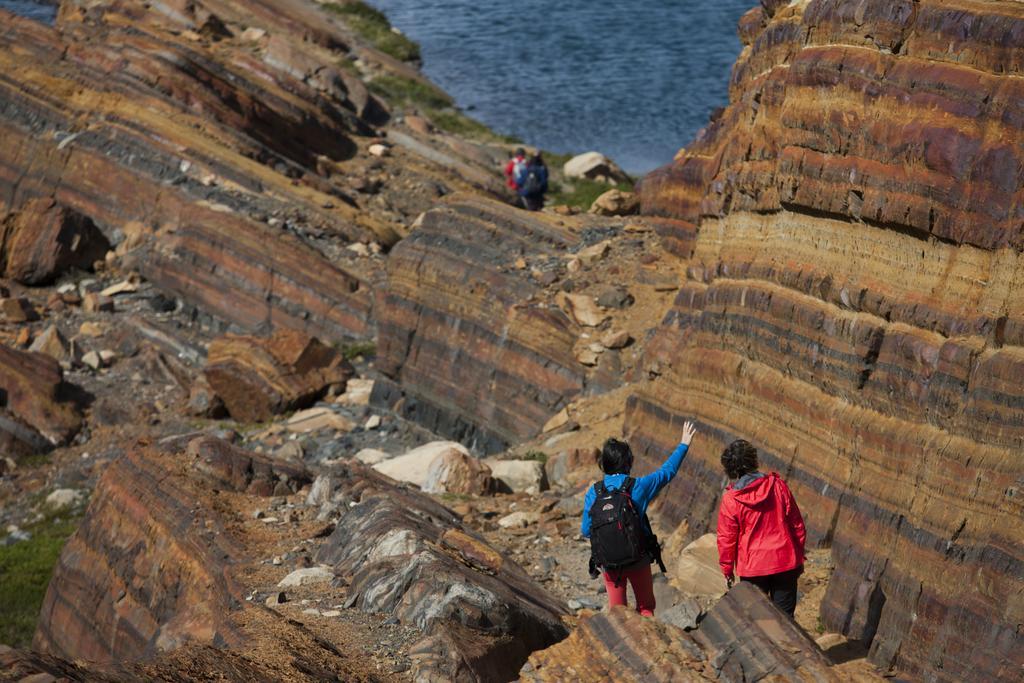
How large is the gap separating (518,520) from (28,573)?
22.2 feet

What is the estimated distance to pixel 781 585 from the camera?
27.9ft

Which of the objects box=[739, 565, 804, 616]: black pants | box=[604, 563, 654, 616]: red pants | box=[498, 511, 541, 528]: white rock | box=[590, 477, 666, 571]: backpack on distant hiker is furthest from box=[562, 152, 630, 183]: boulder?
box=[739, 565, 804, 616]: black pants

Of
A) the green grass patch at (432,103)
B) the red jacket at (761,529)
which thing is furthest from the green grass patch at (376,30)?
the red jacket at (761,529)

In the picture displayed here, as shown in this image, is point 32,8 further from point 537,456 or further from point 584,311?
point 537,456

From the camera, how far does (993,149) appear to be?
995 centimetres

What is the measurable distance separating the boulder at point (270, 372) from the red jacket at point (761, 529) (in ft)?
45.8

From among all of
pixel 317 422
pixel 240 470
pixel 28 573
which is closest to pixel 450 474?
pixel 240 470

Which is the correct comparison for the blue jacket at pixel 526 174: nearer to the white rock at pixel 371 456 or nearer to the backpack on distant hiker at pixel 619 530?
the white rock at pixel 371 456

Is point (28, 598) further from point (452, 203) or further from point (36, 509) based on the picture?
point (452, 203)

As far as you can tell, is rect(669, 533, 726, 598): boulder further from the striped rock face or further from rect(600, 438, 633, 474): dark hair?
rect(600, 438, 633, 474): dark hair

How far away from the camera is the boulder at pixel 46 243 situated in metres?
26.0

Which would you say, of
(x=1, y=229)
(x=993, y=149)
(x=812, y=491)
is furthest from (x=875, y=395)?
(x=1, y=229)

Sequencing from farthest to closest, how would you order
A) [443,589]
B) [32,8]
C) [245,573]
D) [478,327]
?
1. [32,8]
2. [478,327]
3. [245,573]
4. [443,589]

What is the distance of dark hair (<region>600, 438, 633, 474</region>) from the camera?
8.71m
